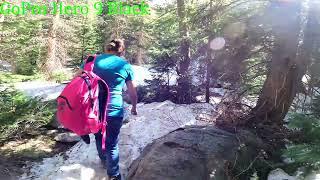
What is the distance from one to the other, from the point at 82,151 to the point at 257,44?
4126mm

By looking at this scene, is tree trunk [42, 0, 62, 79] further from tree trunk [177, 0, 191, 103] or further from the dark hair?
the dark hair

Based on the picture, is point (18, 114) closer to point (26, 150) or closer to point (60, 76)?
point (26, 150)

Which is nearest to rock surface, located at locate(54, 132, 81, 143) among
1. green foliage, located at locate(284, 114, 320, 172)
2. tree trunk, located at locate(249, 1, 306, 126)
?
tree trunk, located at locate(249, 1, 306, 126)

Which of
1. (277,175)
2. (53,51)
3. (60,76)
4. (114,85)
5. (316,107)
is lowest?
(277,175)

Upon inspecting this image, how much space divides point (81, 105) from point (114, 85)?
0.67 metres

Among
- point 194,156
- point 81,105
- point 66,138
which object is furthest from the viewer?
point 66,138

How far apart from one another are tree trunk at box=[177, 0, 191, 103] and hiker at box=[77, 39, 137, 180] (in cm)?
661

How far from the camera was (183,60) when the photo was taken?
40.5ft

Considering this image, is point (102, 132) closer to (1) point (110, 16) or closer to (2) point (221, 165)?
(2) point (221, 165)

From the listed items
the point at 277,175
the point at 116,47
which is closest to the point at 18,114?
the point at 116,47

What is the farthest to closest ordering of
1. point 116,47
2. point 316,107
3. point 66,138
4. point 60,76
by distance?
point 60,76 < point 66,138 < point 116,47 < point 316,107

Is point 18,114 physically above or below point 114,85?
below

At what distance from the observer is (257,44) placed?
6957mm

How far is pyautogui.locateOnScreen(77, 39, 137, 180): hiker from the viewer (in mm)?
5152
